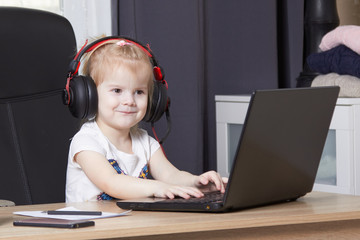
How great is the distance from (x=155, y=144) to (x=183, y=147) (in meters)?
→ 0.96

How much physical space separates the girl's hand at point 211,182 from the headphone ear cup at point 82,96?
0.86ft

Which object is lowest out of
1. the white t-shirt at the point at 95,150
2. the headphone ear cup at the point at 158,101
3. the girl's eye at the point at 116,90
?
the white t-shirt at the point at 95,150

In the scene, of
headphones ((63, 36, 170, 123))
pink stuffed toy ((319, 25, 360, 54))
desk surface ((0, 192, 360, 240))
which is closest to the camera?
desk surface ((0, 192, 360, 240))

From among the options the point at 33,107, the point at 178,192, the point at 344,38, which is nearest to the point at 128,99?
the point at 33,107

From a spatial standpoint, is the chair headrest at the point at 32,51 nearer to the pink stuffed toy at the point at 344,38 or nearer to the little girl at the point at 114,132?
the little girl at the point at 114,132

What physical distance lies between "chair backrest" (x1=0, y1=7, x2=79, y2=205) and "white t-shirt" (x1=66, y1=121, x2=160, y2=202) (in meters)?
0.10

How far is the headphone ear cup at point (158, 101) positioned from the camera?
1.37 metres

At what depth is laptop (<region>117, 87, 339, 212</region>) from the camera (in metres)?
0.90

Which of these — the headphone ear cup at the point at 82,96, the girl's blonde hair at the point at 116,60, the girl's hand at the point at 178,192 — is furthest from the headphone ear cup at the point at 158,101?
the girl's hand at the point at 178,192

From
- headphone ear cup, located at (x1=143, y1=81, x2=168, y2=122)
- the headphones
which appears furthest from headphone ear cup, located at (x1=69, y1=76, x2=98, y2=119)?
headphone ear cup, located at (x1=143, y1=81, x2=168, y2=122)

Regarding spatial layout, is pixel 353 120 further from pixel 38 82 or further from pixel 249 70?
pixel 38 82

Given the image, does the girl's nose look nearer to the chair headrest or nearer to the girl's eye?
the girl's eye

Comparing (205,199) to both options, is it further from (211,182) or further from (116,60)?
(116,60)

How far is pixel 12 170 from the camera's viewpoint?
1.39m
